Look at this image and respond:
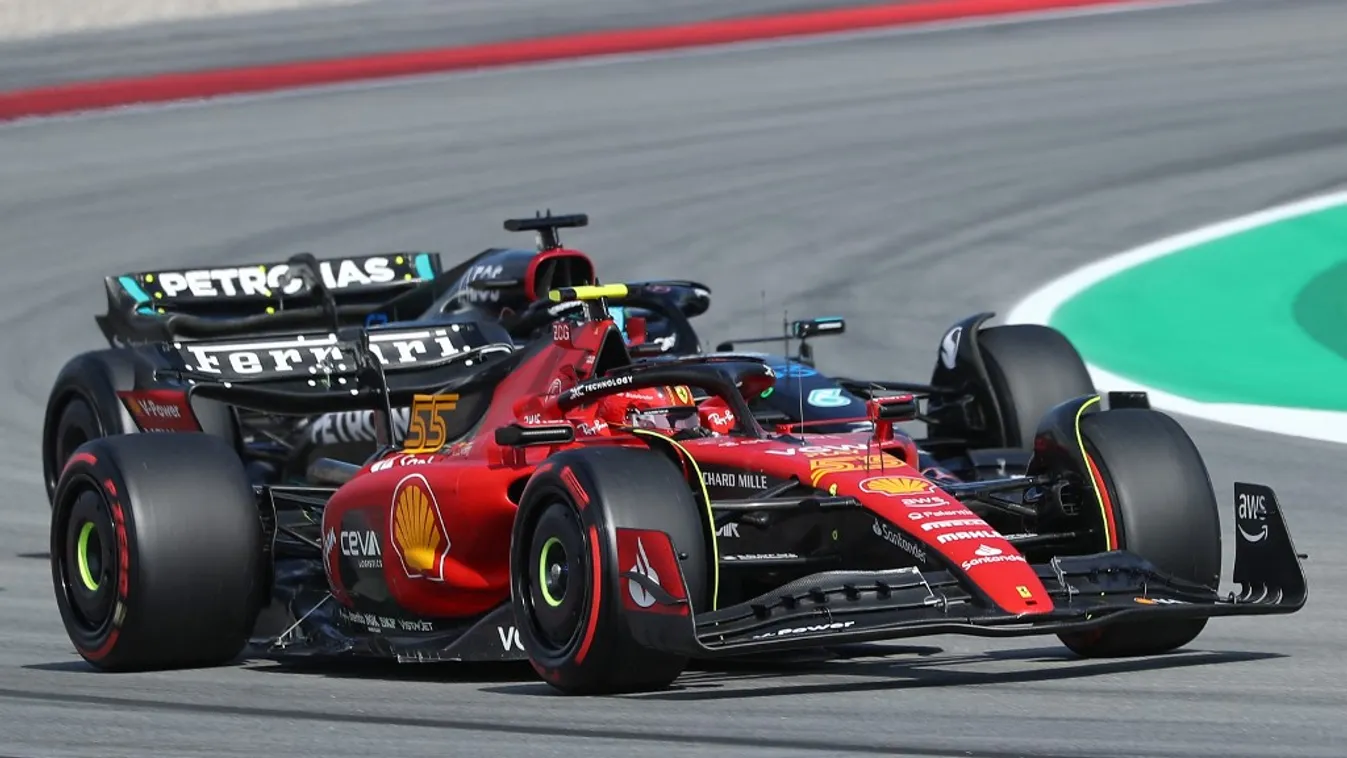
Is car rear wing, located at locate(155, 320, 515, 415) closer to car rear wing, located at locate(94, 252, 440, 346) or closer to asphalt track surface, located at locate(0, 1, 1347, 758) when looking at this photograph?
asphalt track surface, located at locate(0, 1, 1347, 758)

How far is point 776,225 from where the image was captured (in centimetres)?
2231

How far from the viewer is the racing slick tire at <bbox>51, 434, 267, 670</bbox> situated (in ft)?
31.9

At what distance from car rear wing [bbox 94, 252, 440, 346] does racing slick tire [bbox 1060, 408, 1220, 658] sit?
7.18m

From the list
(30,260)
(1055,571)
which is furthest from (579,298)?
(30,260)

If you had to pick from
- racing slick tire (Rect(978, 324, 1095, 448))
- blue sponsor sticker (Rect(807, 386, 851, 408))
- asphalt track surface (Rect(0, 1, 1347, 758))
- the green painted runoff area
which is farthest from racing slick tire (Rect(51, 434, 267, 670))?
the green painted runoff area

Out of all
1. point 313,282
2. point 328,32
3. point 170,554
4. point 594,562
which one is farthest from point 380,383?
point 328,32

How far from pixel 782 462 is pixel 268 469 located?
5676 mm

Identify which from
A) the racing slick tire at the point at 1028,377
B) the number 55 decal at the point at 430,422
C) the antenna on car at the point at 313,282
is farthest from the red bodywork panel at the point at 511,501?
the antenna on car at the point at 313,282

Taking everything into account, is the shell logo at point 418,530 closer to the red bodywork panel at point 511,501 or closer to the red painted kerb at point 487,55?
the red bodywork panel at point 511,501

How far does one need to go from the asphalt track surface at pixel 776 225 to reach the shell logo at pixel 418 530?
0.45 metres

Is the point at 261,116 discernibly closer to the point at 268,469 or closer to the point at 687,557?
the point at 268,469

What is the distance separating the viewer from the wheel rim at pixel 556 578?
8.41 meters

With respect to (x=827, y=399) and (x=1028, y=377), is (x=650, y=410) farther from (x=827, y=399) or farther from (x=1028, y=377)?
(x=1028, y=377)

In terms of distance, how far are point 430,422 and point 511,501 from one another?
3.36 ft
